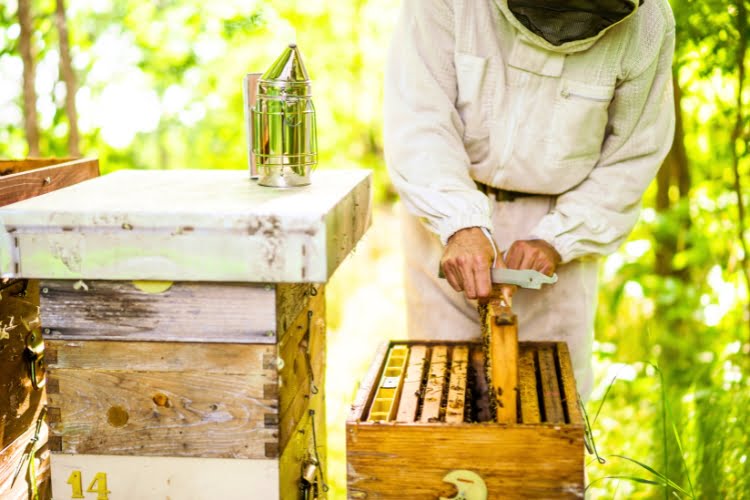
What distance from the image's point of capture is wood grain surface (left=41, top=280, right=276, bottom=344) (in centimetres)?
138

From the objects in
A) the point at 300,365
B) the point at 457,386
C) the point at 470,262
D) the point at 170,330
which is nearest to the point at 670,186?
the point at 470,262

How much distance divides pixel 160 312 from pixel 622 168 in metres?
1.20

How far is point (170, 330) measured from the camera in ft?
4.60

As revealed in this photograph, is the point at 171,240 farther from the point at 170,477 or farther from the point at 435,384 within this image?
the point at 435,384

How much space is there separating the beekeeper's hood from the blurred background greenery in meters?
1.15

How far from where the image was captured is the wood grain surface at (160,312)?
1.38 meters

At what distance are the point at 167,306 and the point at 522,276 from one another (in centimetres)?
69

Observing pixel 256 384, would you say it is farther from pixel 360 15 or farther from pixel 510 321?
pixel 360 15

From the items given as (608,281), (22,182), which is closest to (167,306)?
(22,182)

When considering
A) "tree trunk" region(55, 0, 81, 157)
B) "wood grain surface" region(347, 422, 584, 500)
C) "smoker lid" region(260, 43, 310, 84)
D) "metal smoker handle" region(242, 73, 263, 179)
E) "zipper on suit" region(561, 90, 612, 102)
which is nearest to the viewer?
"wood grain surface" region(347, 422, 584, 500)

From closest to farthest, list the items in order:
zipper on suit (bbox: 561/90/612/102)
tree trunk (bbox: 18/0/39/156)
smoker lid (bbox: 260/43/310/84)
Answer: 1. smoker lid (bbox: 260/43/310/84)
2. zipper on suit (bbox: 561/90/612/102)
3. tree trunk (bbox: 18/0/39/156)

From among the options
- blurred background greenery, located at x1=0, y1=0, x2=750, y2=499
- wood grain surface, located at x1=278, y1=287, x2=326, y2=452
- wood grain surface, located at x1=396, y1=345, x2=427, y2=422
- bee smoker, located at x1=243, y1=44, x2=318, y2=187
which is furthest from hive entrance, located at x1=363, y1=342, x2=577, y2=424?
blurred background greenery, located at x1=0, y1=0, x2=750, y2=499

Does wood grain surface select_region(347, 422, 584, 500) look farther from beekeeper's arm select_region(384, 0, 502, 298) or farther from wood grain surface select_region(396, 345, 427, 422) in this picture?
beekeeper's arm select_region(384, 0, 502, 298)

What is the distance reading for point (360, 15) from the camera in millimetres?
5047
